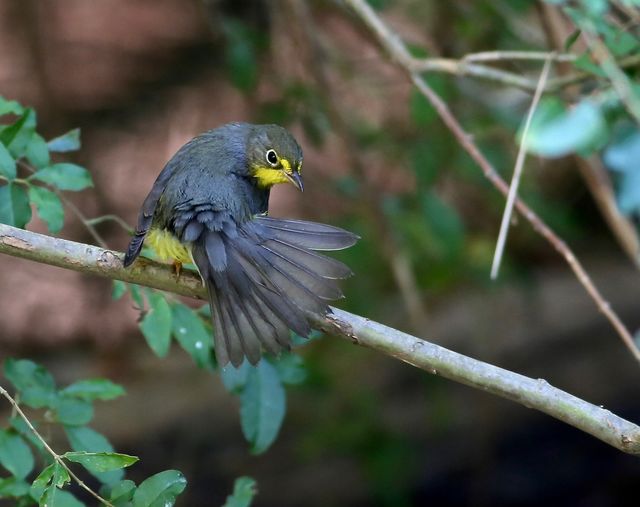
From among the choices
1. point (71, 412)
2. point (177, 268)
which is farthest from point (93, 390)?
point (177, 268)

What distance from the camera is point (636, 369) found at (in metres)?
6.44

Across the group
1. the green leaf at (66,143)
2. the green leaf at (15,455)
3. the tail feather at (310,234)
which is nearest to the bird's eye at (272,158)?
the tail feather at (310,234)

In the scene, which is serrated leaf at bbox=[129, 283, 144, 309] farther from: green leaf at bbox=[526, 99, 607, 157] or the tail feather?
green leaf at bbox=[526, 99, 607, 157]

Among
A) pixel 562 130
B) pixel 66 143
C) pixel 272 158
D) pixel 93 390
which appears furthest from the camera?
pixel 272 158

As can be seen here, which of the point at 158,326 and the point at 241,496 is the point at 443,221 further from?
the point at 241,496

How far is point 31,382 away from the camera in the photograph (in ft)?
8.63

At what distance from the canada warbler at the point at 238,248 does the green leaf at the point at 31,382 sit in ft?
1.50

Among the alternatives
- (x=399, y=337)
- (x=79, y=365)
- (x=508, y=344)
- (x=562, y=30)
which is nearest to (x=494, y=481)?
(x=508, y=344)

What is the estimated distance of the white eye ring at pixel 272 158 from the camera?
3.40m

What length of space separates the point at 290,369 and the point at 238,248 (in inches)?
16.4

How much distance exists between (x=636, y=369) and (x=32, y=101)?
13.7 feet

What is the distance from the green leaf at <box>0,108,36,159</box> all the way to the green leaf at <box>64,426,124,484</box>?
736 mm

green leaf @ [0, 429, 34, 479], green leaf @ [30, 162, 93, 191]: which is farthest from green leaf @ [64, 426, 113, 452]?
green leaf @ [30, 162, 93, 191]

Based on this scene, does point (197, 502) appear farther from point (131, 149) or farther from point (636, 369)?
point (636, 369)
